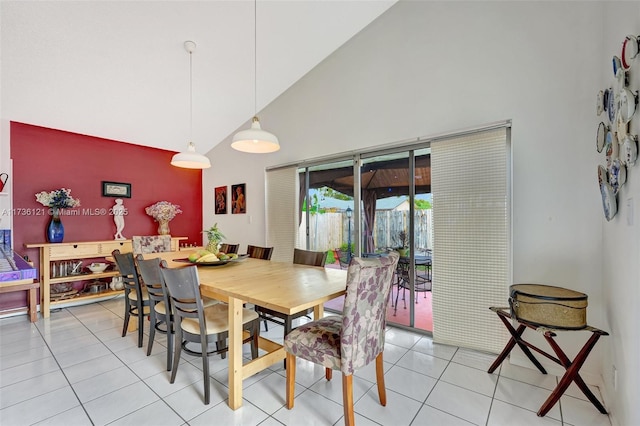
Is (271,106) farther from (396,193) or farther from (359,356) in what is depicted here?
(359,356)

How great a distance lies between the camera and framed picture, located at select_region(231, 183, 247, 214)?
184 inches

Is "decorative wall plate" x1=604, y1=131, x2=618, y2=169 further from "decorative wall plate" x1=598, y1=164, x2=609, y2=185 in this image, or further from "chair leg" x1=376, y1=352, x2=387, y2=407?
"chair leg" x1=376, y1=352, x2=387, y2=407

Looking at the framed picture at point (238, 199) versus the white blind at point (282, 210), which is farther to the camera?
the framed picture at point (238, 199)

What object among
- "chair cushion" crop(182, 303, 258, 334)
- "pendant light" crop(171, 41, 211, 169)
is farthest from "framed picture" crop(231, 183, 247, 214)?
"chair cushion" crop(182, 303, 258, 334)

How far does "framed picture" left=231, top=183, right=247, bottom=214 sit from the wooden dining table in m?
2.38

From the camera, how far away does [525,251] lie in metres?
2.29

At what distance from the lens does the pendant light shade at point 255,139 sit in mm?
2213

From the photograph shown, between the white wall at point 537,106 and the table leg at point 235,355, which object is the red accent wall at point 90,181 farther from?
the white wall at point 537,106

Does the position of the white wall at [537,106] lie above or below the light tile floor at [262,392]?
above

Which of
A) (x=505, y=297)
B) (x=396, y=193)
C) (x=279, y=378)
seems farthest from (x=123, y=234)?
(x=505, y=297)

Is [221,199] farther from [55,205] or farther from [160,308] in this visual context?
[160,308]

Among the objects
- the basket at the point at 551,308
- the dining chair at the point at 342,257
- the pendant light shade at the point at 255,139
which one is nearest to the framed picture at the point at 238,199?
the dining chair at the point at 342,257

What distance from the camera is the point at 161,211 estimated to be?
15.2 feet

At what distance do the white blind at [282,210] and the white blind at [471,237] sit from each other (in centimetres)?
195
